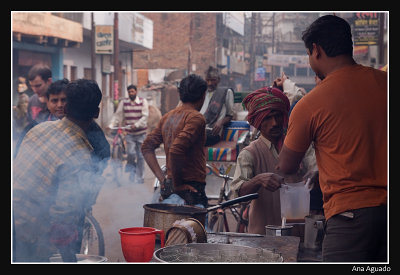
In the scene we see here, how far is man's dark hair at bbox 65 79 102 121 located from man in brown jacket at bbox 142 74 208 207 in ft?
4.37

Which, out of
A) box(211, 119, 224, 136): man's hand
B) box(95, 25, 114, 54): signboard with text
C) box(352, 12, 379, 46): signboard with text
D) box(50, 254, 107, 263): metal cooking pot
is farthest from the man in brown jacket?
box(95, 25, 114, 54): signboard with text

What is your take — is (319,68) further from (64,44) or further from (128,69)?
(128,69)

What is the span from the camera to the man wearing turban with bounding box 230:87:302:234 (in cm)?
430

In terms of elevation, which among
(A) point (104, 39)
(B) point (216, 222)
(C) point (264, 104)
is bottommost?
(B) point (216, 222)

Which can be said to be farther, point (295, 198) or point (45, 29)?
point (45, 29)

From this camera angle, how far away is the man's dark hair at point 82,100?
12.8ft

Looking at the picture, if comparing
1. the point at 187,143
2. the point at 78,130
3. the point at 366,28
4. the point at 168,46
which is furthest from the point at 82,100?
the point at 168,46

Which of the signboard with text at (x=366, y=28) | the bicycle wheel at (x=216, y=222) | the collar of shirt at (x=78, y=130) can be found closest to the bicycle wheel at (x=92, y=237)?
the bicycle wheel at (x=216, y=222)

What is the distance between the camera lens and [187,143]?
523 cm

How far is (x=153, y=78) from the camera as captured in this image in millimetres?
41781

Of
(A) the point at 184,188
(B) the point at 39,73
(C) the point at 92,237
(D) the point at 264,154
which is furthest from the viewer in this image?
(B) the point at 39,73

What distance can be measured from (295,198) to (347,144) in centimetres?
90

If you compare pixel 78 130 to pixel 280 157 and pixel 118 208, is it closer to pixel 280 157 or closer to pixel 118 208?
pixel 280 157

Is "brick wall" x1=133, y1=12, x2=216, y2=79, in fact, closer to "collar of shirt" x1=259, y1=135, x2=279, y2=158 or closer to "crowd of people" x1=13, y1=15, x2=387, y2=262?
"crowd of people" x1=13, y1=15, x2=387, y2=262
